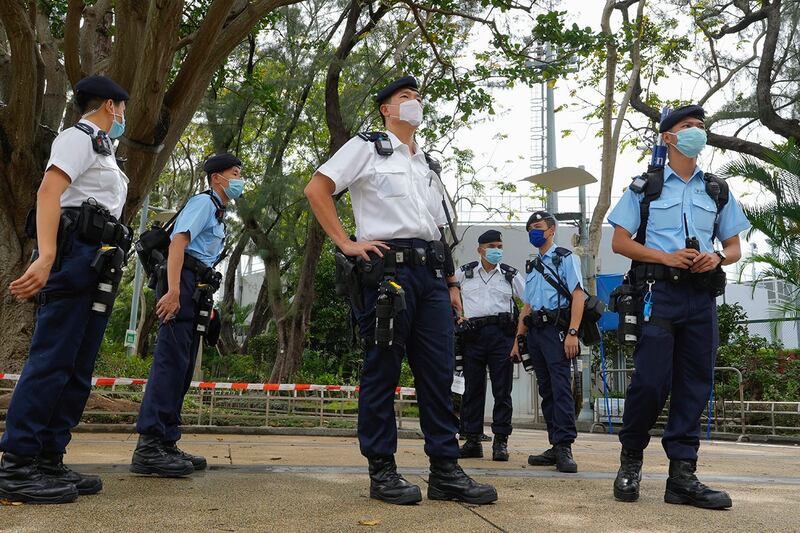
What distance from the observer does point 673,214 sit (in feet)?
14.0

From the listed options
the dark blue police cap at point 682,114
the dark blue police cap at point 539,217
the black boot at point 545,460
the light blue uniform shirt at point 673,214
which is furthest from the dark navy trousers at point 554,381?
the dark blue police cap at point 682,114

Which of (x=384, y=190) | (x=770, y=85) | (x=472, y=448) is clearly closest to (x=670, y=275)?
(x=384, y=190)

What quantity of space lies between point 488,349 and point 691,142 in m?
2.90

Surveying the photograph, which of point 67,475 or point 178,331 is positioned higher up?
point 178,331

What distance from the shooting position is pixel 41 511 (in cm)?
324

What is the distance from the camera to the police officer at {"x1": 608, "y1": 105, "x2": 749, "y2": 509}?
4059mm

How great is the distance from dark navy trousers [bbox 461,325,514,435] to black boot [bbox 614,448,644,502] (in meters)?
2.36

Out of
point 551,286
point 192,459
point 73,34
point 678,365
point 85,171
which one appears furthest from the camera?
point 73,34

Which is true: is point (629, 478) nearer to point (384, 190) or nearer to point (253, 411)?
point (384, 190)

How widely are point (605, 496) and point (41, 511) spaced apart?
278 cm

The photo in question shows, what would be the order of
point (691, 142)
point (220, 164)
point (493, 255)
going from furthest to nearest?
point (493, 255)
point (220, 164)
point (691, 142)

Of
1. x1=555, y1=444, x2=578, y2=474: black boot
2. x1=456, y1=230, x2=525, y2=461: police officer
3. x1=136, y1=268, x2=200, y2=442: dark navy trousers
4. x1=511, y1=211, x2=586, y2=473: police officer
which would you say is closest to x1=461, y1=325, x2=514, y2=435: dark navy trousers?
x1=456, y1=230, x2=525, y2=461: police officer

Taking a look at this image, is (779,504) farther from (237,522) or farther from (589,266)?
(589,266)

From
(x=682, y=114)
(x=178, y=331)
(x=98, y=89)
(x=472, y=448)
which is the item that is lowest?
(x=472, y=448)
